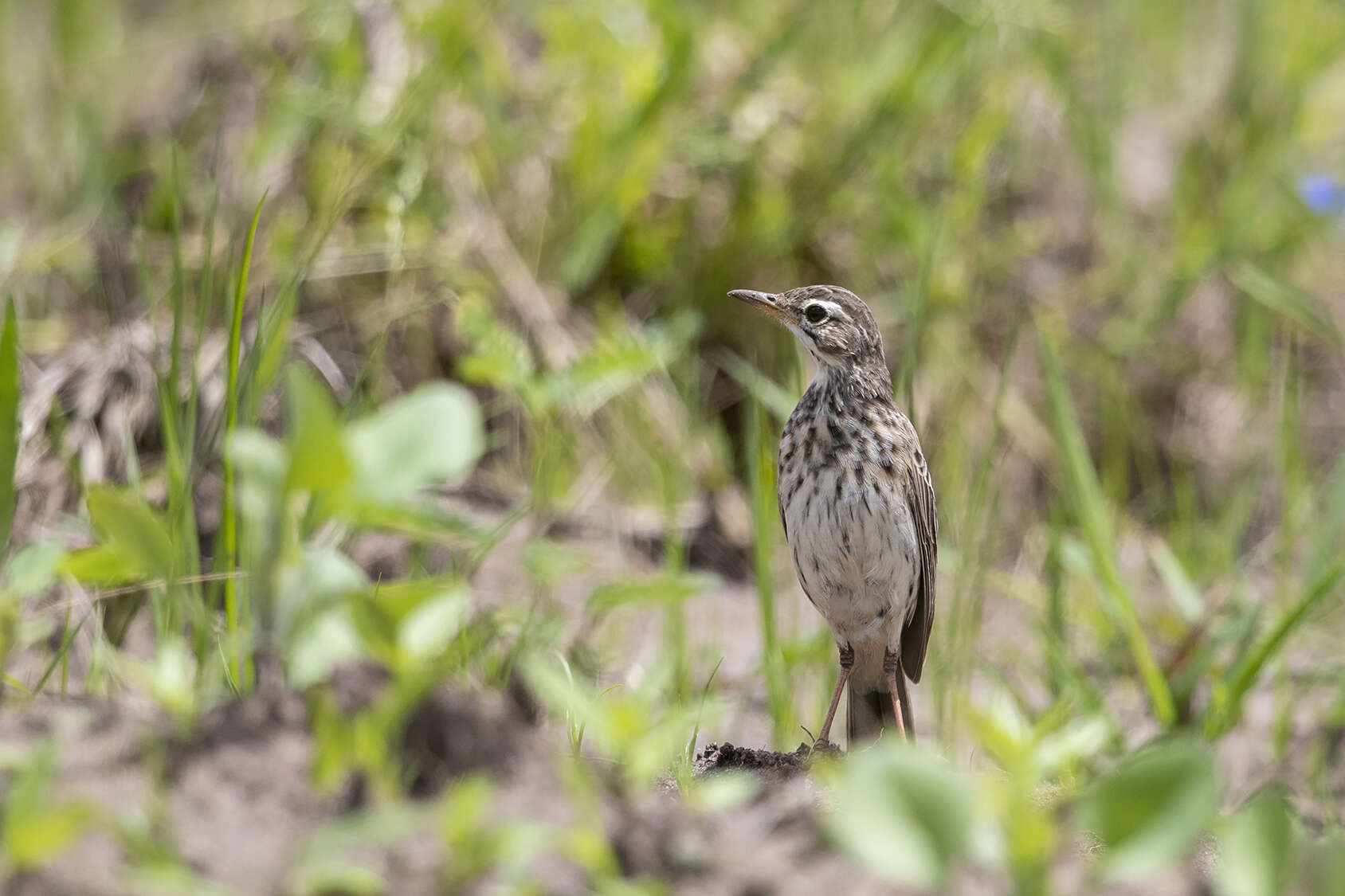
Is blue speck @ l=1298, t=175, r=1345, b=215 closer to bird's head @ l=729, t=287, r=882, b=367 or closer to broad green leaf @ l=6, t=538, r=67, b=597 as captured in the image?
bird's head @ l=729, t=287, r=882, b=367

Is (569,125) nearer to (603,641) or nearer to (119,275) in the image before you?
(119,275)

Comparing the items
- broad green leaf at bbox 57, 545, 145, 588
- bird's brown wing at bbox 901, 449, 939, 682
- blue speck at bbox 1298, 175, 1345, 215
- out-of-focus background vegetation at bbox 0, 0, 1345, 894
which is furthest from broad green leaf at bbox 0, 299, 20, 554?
blue speck at bbox 1298, 175, 1345, 215

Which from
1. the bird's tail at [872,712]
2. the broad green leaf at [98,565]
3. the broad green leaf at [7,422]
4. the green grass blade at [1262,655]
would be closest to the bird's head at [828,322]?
the bird's tail at [872,712]

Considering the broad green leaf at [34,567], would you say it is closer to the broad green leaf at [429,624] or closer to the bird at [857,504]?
the broad green leaf at [429,624]

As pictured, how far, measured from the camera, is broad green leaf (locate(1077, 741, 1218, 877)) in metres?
1.64

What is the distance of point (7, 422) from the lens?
9.09 ft

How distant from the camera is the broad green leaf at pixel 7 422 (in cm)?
274

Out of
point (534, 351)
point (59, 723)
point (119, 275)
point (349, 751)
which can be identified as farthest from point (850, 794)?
point (119, 275)

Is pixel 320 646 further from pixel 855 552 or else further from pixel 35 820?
pixel 855 552

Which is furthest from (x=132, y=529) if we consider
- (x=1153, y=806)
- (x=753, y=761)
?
(x=753, y=761)

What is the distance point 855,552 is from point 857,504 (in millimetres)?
150

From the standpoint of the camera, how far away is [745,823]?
6.62 ft

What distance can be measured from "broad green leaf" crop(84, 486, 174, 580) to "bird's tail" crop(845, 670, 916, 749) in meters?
2.86

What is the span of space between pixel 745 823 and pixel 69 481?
144 inches
